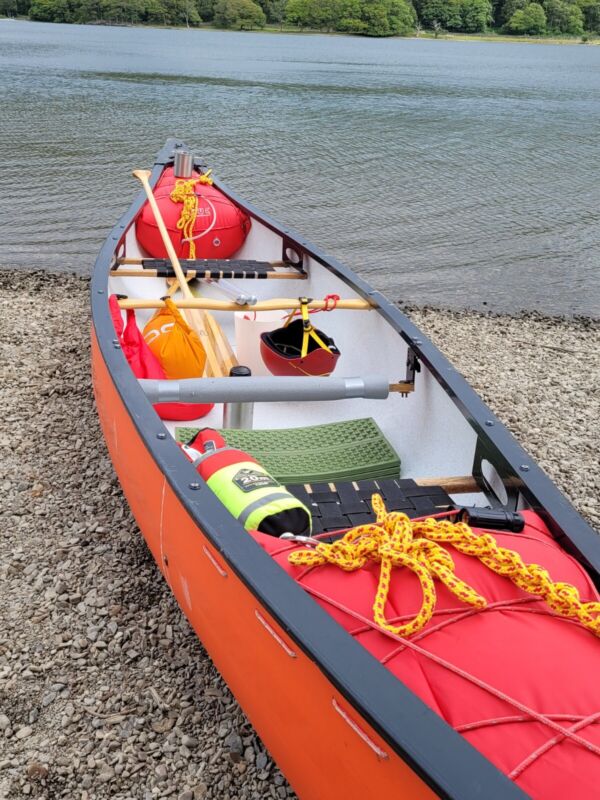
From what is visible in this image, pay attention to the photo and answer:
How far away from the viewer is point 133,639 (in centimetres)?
322

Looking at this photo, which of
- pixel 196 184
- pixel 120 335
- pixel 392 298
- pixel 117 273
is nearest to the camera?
pixel 120 335

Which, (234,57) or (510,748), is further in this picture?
(234,57)

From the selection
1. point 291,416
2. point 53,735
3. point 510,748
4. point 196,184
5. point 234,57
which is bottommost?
point 53,735

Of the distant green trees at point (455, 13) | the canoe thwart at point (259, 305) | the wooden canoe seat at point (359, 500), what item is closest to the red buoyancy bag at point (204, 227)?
the canoe thwart at point (259, 305)

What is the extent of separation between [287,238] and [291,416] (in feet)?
6.67

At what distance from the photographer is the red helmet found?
14.9ft

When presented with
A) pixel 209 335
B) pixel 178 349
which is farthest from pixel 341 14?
pixel 178 349

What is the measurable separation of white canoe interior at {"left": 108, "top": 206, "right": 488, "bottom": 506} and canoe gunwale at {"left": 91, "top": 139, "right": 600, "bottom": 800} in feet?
0.91

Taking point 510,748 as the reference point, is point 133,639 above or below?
below

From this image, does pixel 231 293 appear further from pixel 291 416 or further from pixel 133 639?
pixel 133 639

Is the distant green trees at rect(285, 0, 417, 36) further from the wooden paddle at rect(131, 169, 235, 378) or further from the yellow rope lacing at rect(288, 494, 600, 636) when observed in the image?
the yellow rope lacing at rect(288, 494, 600, 636)

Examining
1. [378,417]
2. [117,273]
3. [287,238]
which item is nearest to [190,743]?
[378,417]

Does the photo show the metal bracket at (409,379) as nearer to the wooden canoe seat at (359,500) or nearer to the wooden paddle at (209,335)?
the wooden canoe seat at (359,500)

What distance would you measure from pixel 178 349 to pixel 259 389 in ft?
3.46
